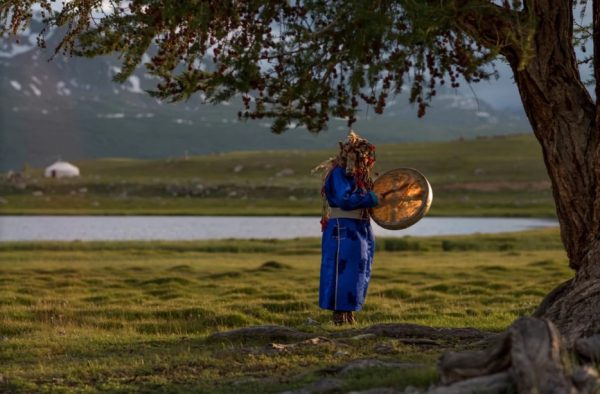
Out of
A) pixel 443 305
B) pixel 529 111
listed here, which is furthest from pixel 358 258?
pixel 443 305

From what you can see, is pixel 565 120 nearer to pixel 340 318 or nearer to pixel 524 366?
pixel 340 318

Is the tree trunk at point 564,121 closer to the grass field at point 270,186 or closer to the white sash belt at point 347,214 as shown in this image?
the white sash belt at point 347,214

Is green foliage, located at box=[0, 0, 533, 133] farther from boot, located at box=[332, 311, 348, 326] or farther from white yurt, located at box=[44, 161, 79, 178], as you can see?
white yurt, located at box=[44, 161, 79, 178]

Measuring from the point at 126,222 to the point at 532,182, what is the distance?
7886 centimetres

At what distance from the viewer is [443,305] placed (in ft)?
64.7

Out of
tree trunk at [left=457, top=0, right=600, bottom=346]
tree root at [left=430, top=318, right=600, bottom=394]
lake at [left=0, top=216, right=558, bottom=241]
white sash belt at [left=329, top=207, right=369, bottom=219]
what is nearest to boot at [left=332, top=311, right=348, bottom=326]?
white sash belt at [left=329, top=207, right=369, bottom=219]

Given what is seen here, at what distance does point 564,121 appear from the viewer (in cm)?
1162

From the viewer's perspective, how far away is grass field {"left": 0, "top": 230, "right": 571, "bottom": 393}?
976 cm

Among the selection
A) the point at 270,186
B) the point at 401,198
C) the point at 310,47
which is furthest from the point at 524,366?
the point at 270,186

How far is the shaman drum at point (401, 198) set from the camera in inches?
524

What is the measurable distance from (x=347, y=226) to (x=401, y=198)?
915 millimetres

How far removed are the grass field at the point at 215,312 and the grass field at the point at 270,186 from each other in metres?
Result: 54.4

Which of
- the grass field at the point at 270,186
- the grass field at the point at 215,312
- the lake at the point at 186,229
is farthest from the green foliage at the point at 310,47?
the grass field at the point at 270,186

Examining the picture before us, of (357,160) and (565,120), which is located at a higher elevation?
(565,120)
